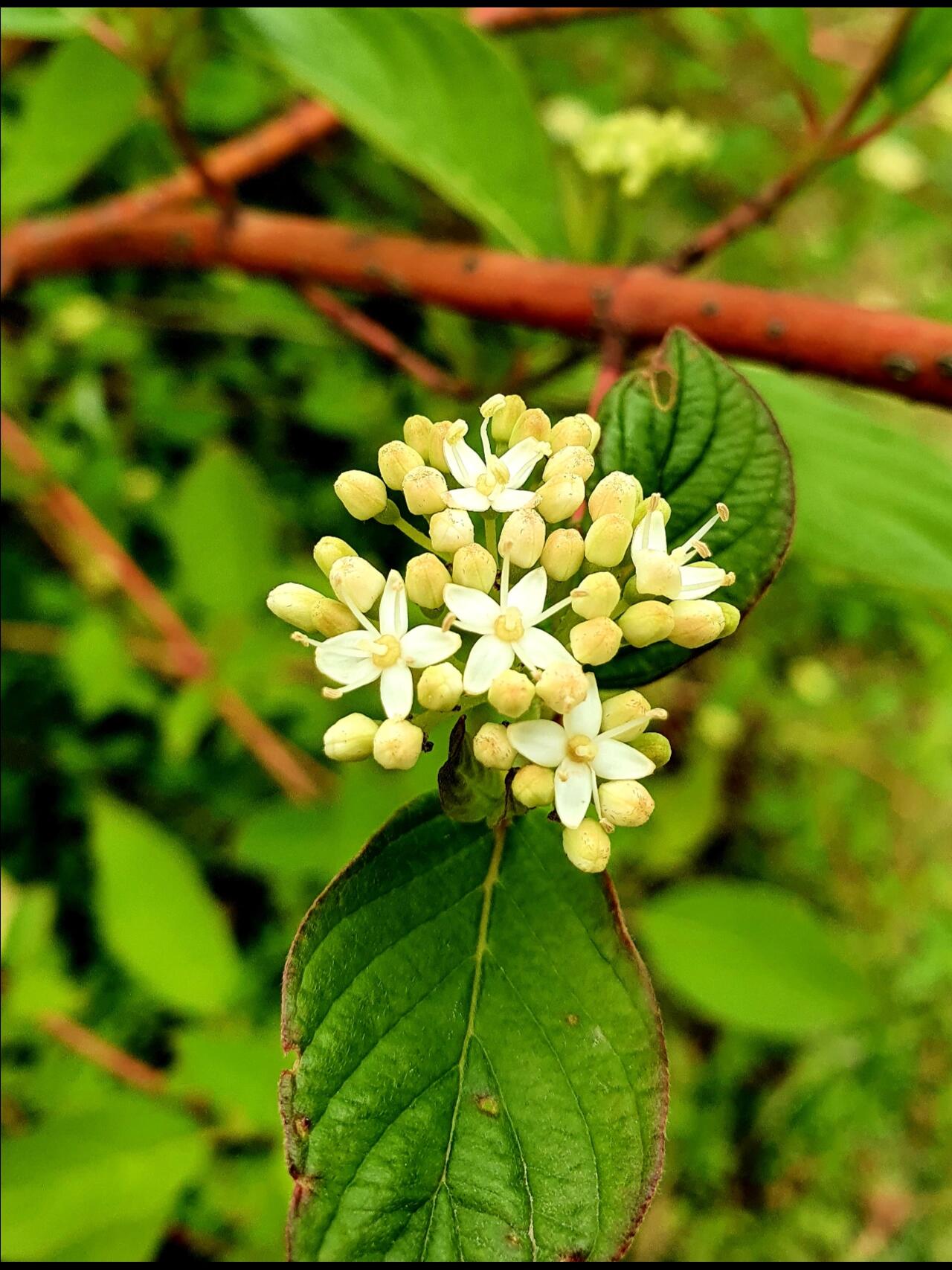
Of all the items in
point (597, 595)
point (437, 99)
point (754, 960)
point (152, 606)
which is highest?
point (437, 99)

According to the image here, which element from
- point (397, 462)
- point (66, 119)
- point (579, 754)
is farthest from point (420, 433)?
point (66, 119)

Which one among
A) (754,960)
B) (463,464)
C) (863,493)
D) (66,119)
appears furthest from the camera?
(754,960)

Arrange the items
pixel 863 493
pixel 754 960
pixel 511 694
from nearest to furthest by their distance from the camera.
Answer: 1. pixel 511 694
2. pixel 863 493
3. pixel 754 960

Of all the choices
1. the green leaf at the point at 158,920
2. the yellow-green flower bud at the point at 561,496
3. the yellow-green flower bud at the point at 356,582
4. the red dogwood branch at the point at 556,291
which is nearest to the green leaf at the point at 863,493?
the red dogwood branch at the point at 556,291

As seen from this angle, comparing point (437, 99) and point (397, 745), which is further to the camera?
point (437, 99)

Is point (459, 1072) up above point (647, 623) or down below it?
below

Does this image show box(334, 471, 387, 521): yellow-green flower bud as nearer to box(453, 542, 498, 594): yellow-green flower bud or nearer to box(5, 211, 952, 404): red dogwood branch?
box(453, 542, 498, 594): yellow-green flower bud

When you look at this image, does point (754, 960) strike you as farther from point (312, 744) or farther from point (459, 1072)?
point (459, 1072)

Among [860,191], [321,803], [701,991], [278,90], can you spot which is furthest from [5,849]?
[860,191]
